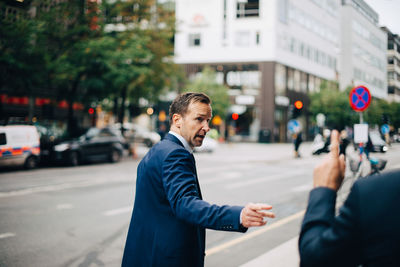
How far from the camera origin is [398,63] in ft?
10.5

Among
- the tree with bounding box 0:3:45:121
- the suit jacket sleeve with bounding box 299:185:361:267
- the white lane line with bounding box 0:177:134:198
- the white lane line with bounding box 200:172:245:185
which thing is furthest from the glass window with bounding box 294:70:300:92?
the suit jacket sleeve with bounding box 299:185:361:267

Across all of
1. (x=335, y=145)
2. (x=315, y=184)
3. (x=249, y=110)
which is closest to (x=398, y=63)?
(x=335, y=145)

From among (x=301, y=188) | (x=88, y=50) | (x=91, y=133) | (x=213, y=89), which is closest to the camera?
(x=301, y=188)

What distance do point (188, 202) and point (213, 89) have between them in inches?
1486

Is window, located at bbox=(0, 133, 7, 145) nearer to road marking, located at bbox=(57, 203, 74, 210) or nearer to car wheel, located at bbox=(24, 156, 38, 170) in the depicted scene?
car wheel, located at bbox=(24, 156, 38, 170)

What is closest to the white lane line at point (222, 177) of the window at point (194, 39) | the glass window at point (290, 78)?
the window at point (194, 39)

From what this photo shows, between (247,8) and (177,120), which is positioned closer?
(177,120)

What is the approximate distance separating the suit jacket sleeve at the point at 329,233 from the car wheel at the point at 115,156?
1682 cm

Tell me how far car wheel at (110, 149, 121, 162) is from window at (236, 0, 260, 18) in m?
30.1

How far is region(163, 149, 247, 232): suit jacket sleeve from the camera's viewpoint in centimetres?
187

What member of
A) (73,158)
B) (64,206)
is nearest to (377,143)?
(64,206)

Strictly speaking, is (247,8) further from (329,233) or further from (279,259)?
(329,233)

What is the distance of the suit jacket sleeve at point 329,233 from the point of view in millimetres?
1263

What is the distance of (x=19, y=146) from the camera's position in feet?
44.2
